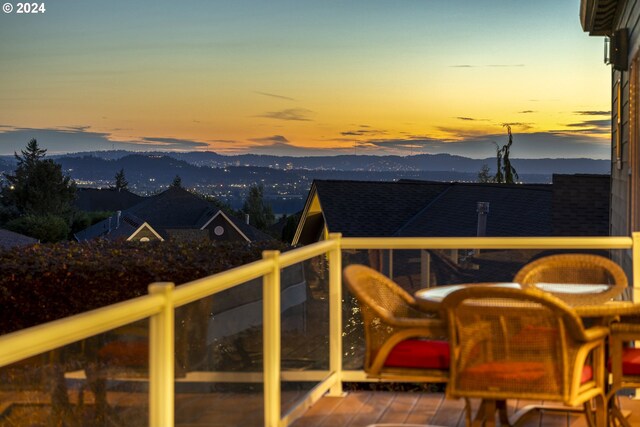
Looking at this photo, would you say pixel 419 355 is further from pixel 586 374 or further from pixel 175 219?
pixel 175 219

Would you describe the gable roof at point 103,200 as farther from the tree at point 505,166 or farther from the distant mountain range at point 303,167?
the tree at point 505,166

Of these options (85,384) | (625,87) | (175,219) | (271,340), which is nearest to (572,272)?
(271,340)

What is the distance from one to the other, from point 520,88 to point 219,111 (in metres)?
16.5

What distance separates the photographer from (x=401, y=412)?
681 cm

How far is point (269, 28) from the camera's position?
40312 millimetres

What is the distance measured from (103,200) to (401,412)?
358ft

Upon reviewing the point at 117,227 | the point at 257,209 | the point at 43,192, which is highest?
the point at 43,192

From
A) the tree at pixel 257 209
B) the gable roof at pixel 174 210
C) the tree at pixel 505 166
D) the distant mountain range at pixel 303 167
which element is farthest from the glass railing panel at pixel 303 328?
the tree at pixel 257 209

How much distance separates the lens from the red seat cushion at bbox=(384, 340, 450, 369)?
5.20m

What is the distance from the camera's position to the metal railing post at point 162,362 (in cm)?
369

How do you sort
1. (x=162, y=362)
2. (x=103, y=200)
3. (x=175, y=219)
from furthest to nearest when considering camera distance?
(x=103, y=200) → (x=175, y=219) → (x=162, y=362)

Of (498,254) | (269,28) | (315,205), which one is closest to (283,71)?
(269,28)

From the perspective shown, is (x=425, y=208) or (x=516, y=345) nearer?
(x=516, y=345)

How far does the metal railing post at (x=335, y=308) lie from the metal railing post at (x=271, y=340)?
4.43 feet
